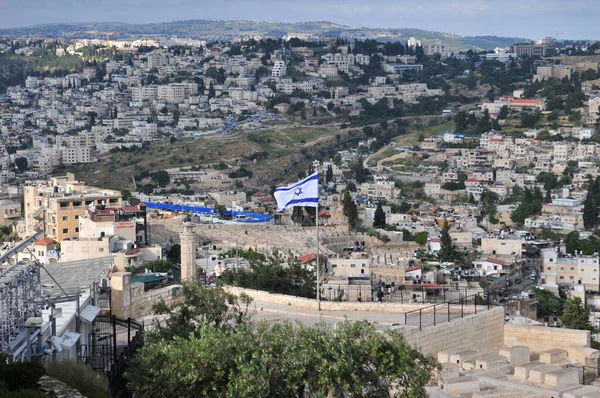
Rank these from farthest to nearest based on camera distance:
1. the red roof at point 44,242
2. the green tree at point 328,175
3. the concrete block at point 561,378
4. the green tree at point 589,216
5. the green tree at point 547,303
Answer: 1. the green tree at point 328,175
2. the green tree at point 589,216
3. the green tree at point 547,303
4. the red roof at point 44,242
5. the concrete block at point 561,378

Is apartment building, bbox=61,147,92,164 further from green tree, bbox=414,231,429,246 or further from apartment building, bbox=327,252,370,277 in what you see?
apartment building, bbox=327,252,370,277

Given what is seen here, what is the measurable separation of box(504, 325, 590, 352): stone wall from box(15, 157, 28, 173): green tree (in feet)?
191

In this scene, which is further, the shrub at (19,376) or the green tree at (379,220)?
the green tree at (379,220)

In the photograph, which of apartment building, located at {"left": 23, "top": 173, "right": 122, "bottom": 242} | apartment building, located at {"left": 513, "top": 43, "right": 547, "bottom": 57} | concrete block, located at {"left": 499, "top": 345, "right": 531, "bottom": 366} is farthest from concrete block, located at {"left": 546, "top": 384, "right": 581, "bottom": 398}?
apartment building, located at {"left": 513, "top": 43, "right": 547, "bottom": 57}

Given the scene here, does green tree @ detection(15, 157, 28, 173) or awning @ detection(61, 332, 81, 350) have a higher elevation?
awning @ detection(61, 332, 81, 350)

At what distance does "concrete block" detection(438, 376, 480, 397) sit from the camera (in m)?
9.46

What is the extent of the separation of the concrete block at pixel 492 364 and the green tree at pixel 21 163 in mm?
58791

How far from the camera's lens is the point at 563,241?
40.4 metres

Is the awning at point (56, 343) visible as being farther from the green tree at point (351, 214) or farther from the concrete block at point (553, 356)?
the green tree at point (351, 214)

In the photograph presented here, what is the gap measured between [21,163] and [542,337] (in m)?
59.5

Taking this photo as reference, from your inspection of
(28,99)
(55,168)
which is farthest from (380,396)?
(28,99)

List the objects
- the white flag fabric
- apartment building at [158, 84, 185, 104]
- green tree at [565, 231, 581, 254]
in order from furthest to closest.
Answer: apartment building at [158, 84, 185, 104] < green tree at [565, 231, 581, 254] < the white flag fabric

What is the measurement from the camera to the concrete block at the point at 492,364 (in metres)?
10.3

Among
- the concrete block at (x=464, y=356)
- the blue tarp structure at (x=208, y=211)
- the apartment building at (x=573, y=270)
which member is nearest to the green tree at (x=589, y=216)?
the apartment building at (x=573, y=270)
